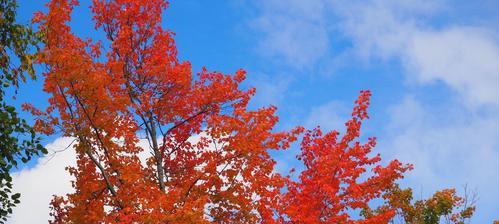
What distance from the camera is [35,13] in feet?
52.5

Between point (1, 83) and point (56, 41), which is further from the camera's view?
point (56, 41)

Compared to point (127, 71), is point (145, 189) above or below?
below

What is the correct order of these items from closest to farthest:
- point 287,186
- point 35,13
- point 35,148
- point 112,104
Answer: point 35,148 → point 112,104 → point 35,13 → point 287,186

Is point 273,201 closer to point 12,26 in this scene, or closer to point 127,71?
point 127,71

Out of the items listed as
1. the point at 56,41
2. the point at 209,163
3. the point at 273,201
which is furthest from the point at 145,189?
the point at 56,41

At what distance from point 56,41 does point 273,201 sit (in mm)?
7287

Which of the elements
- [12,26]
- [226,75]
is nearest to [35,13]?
[12,26]

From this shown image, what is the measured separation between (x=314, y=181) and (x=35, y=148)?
7646mm

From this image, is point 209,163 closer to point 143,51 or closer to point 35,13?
point 143,51

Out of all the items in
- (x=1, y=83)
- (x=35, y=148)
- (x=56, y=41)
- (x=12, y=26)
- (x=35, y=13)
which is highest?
(x=35, y=13)

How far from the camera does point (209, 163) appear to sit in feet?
51.5

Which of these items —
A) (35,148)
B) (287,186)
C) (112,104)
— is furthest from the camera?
(287,186)

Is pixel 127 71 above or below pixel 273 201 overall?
above

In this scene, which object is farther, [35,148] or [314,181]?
[314,181]
